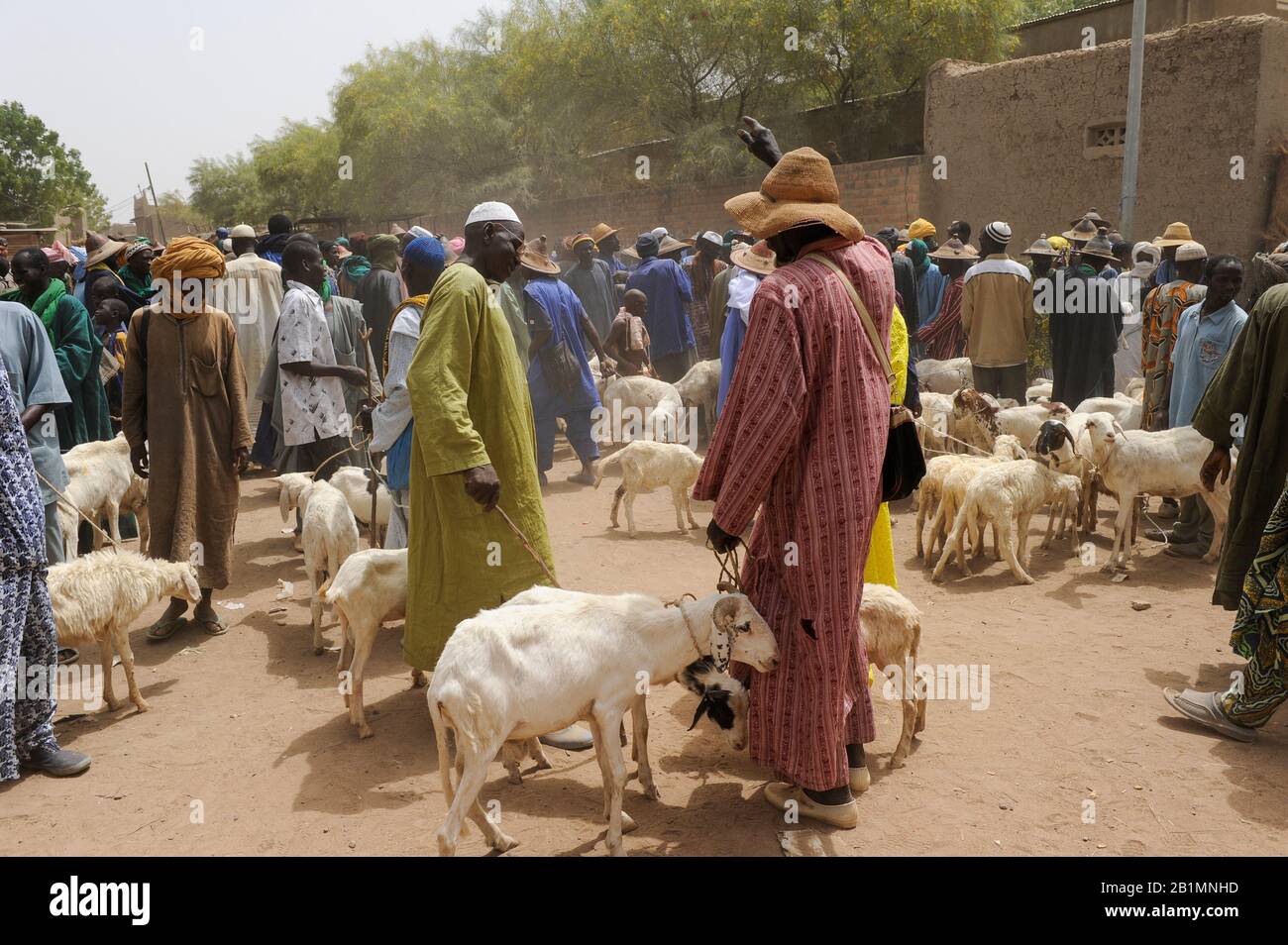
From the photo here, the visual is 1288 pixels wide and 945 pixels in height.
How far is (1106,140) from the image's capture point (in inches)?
583

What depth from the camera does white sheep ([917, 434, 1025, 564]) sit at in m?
6.95

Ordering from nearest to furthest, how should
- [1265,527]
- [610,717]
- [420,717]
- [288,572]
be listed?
[610,717] < [1265,527] < [420,717] < [288,572]

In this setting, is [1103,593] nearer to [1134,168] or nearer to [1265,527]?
[1265,527]

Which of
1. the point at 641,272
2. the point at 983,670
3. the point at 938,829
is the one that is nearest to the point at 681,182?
the point at 641,272

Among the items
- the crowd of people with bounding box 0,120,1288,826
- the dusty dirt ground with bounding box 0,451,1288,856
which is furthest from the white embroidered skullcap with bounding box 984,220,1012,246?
the dusty dirt ground with bounding box 0,451,1288,856

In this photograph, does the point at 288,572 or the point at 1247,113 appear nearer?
the point at 288,572

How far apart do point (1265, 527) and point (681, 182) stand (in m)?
19.7

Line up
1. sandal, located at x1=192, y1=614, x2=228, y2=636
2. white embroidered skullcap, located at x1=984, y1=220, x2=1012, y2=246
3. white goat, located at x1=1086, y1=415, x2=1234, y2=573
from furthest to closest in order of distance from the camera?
white embroidered skullcap, located at x1=984, y1=220, x2=1012, y2=246, white goat, located at x1=1086, y1=415, x2=1234, y2=573, sandal, located at x1=192, y1=614, x2=228, y2=636

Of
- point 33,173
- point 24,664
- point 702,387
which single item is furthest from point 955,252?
point 33,173

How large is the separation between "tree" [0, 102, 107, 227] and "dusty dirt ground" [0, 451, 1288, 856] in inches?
1520

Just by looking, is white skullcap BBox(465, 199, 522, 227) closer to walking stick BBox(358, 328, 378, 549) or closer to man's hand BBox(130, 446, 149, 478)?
walking stick BBox(358, 328, 378, 549)

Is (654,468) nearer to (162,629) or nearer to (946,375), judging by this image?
(162,629)

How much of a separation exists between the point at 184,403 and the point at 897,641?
4.01m

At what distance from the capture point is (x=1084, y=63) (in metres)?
14.8
